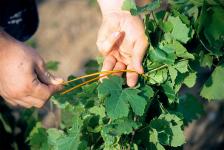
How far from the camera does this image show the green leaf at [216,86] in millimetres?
2061

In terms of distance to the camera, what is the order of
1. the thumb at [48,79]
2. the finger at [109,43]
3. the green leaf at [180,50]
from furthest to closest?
the thumb at [48,79] < the finger at [109,43] < the green leaf at [180,50]

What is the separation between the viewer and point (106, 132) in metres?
1.93

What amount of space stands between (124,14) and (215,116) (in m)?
2.40

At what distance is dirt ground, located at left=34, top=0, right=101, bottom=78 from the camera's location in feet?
19.3

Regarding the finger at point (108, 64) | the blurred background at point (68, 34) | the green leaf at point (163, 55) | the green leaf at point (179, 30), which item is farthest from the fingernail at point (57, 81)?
the blurred background at point (68, 34)

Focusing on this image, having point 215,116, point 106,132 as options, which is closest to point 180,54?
point 106,132

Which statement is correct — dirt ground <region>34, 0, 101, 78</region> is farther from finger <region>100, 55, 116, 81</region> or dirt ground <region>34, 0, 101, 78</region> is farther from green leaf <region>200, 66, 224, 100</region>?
green leaf <region>200, 66, 224, 100</region>

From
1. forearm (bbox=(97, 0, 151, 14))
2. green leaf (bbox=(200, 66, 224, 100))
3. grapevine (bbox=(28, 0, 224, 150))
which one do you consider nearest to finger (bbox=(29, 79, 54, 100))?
grapevine (bbox=(28, 0, 224, 150))

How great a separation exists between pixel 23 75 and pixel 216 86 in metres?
0.84

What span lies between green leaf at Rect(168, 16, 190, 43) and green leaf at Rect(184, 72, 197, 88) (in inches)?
6.7

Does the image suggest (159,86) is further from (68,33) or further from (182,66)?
(68,33)

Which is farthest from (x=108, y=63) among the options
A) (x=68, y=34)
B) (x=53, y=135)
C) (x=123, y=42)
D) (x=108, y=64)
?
(x=68, y=34)

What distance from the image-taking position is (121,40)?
219cm

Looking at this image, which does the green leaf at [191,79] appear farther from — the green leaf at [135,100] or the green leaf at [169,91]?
the green leaf at [135,100]
